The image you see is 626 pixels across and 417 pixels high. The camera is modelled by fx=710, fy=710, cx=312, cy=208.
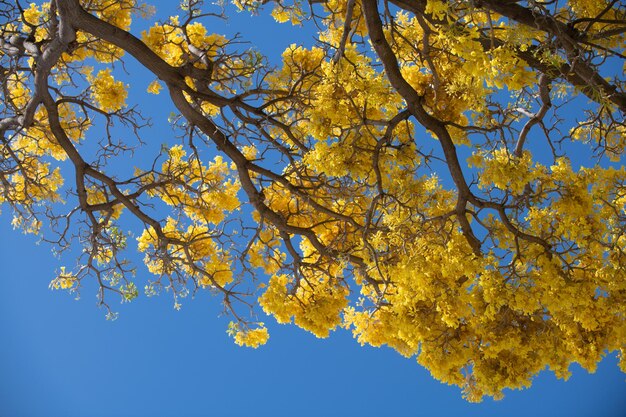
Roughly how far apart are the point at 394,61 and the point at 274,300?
7.25 ft

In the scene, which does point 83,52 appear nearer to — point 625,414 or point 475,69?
point 475,69

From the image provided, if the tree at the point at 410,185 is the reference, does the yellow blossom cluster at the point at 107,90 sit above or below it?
above

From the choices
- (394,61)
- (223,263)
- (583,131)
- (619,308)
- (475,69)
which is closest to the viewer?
(475,69)

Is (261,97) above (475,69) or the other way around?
above

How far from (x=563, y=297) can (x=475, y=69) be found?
1.95m

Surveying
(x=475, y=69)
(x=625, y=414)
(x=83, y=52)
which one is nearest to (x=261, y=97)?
(x=83, y=52)

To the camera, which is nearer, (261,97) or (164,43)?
(261,97)

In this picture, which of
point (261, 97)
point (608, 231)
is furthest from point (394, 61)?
point (608, 231)

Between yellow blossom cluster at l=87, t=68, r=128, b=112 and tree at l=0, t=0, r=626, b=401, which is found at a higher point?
yellow blossom cluster at l=87, t=68, r=128, b=112

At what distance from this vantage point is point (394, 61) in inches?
167

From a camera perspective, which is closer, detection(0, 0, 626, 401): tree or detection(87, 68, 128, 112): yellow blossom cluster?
detection(0, 0, 626, 401): tree

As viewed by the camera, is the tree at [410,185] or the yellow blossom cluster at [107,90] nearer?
the tree at [410,185]

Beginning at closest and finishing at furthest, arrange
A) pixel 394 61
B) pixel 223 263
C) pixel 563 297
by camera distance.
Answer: pixel 394 61
pixel 563 297
pixel 223 263

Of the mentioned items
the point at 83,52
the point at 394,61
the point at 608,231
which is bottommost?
the point at 608,231
